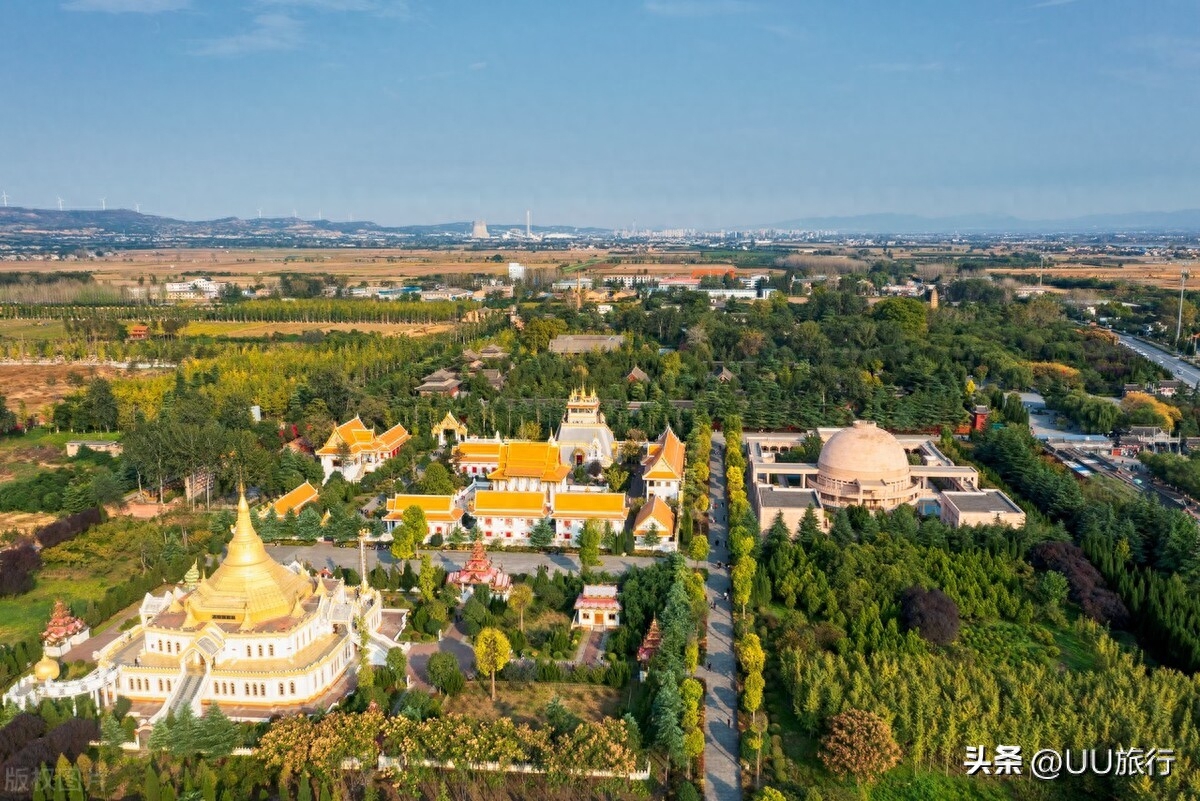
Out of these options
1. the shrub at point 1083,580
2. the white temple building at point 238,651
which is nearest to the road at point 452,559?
the white temple building at point 238,651

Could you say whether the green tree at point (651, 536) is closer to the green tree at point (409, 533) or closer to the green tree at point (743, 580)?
the green tree at point (743, 580)

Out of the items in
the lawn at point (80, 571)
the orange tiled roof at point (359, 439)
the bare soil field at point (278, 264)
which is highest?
the bare soil field at point (278, 264)

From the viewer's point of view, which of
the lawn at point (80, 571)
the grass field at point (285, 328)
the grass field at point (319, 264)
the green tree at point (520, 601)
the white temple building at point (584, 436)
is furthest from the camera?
the grass field at point (319, 264)

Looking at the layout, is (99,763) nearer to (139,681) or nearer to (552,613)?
(139,681)

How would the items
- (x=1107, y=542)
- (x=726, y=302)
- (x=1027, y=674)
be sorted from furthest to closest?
(x=726, y=302)
(x=1107, y=542)
(x=1027, y=674)

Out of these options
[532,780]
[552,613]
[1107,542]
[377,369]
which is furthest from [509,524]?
[377,369]

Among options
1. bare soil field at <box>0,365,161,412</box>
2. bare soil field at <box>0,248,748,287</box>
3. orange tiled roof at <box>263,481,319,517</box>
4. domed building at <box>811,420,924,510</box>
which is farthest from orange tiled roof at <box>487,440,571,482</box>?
bare soil field at <box>0,248,748,287</box>
